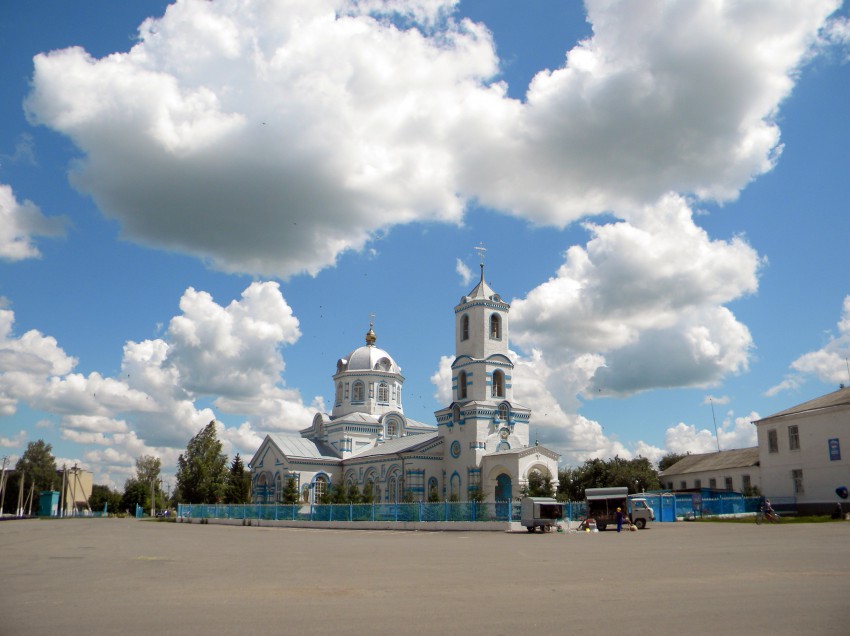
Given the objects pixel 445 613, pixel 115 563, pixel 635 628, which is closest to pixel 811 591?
pixel 635 628

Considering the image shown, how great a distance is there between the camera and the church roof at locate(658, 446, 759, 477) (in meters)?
53.7

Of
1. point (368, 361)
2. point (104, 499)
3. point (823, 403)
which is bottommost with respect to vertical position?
point (104, 499)

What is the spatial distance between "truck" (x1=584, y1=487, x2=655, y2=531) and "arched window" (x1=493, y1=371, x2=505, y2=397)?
52.2 feet

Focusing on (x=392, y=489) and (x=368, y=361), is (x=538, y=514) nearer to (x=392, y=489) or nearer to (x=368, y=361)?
(x=392, y=489)

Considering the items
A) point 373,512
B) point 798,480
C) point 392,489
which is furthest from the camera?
point 392,489

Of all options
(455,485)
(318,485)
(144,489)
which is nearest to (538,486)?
(455,485)

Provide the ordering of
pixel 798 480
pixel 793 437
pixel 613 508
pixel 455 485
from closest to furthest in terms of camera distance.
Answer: pixel 613 508 → pixel 798 480 → pixel 793 437 → pixel 455 485

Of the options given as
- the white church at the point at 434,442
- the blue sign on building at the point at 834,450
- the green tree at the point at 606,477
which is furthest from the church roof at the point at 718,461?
the white church at the point at 434,442

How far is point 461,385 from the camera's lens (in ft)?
157

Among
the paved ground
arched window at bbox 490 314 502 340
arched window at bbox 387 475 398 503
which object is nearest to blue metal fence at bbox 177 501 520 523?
arched window at bbox 387 475 398 503

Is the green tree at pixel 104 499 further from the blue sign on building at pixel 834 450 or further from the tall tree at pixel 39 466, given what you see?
the blue sign on building at pixel 834 450

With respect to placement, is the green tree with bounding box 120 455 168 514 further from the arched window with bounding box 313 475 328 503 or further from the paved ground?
the paved ground

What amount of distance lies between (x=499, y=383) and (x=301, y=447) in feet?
62.8

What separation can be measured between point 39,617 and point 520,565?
9251mm
